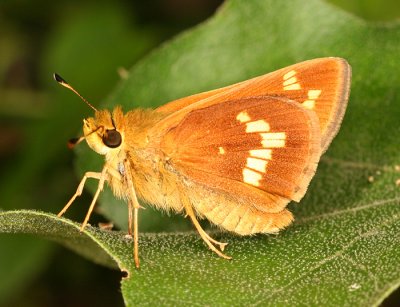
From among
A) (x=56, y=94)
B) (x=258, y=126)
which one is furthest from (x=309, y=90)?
(x=56, y=94)

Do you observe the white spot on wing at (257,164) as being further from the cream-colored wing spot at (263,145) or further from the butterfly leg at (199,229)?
the butterfly leg at (199,229)

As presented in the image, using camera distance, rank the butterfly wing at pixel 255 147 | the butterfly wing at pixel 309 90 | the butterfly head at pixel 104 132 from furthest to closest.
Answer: the butterfly head at pixel 104 132, the butterfly wing at pixel 309 90, the butterfly wing at pixel 255 147

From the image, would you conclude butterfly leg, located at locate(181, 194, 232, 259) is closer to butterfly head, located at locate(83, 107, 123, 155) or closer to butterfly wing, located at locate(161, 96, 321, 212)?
butterfly wing, located at locate(161, 96, 321, 212)

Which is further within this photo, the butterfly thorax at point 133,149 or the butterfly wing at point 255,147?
the butterfly thorax at point 133,149

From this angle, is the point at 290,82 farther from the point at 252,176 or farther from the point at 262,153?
the point at 252,176

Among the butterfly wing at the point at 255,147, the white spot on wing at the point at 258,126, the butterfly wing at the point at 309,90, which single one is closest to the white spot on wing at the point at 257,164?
the butterfly wing at the point at 255,147

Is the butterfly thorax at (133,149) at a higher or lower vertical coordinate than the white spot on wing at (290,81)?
higher

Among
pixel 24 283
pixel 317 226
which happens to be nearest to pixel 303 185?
pixel 317 226

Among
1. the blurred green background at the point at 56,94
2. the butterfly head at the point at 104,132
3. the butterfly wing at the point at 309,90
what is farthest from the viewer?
the blurred green background at the point at 56,94
